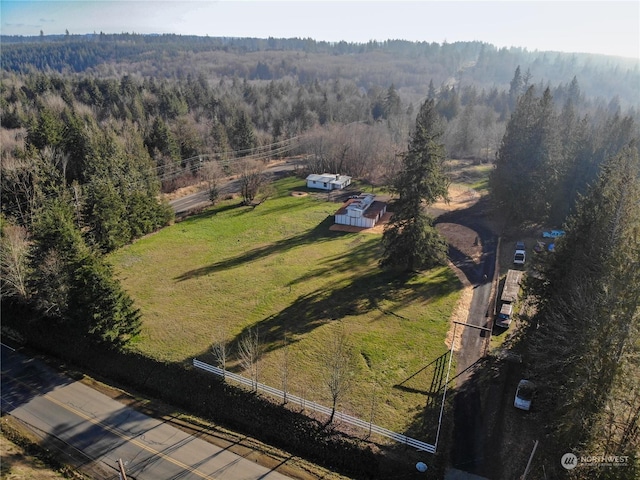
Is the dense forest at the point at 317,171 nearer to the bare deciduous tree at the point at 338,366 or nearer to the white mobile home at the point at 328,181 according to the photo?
the white mobile home at the point at 328,181

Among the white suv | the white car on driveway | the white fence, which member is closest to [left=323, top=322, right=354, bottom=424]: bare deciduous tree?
the white fence

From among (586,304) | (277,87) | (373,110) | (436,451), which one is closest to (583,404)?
(586,304)

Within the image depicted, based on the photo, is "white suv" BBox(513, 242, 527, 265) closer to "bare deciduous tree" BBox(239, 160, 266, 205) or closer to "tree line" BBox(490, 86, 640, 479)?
"tree line" BBox(490, 86, 640, 479)

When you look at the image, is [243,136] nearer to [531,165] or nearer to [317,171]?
[317,171]

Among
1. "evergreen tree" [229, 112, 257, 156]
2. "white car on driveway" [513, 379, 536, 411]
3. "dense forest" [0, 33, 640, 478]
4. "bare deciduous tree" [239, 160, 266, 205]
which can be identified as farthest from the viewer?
"evergreen tree" [229, 112, 257, 156]

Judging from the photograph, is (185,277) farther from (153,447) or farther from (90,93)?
(90,93)

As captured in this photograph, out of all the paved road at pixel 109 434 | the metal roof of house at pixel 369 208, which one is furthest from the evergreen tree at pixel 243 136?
the paved road at pixel 109 434

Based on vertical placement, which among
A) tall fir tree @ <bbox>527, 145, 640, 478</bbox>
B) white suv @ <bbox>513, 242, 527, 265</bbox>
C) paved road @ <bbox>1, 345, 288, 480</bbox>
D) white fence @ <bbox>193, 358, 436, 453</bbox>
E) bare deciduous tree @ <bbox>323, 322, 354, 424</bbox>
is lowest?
paved road @ <bbox>1, 345, 288, 480</bbox>
